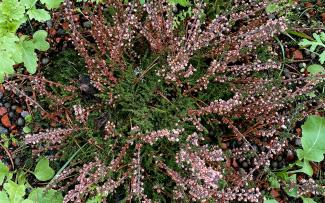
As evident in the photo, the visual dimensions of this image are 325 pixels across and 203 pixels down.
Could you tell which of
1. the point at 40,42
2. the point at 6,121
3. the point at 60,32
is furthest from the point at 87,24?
the point at 6,121

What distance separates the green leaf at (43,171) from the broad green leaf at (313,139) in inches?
65.0

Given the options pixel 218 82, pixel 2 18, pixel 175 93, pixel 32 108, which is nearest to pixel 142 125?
pixel 175 93

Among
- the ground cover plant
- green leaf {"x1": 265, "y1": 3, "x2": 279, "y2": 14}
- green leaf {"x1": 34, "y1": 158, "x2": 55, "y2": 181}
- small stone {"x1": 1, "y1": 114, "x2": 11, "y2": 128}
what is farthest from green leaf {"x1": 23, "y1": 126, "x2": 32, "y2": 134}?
green leaf {"x1": 265, "y1": 3, "x2": 279, "y2": 14}

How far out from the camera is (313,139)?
342cm

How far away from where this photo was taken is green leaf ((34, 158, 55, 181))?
3.23 m

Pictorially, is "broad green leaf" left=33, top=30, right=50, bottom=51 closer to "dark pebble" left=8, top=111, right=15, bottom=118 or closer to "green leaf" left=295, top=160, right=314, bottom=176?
"dark pebble" left=8, top=111, right=15, bottom=118

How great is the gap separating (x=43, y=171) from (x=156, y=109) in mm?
827

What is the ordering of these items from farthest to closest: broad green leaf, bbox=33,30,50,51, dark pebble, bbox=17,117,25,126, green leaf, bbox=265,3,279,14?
dark pebble, bbox=17,117,25,126, green leaf, bbox=265,3,279,14, broad green leaf, bbox=33,30,50,51

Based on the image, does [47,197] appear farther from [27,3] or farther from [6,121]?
[27,3]

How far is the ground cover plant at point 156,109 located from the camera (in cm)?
303

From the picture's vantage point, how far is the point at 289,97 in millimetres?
3105

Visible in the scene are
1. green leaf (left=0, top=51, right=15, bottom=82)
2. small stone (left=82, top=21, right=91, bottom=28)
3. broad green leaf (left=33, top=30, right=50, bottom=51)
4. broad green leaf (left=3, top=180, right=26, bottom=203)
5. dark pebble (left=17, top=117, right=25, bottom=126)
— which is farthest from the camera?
small stone (left=82, top=21, right=91, bottom=28)

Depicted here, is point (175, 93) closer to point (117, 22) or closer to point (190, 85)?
point (190, 85)

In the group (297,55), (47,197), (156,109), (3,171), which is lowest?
(47,197)
